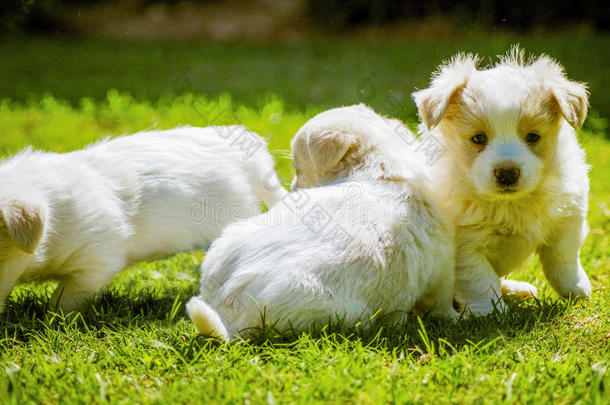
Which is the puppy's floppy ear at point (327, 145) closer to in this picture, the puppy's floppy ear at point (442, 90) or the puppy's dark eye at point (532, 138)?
the puppy's floppy ear at point (442, 90)

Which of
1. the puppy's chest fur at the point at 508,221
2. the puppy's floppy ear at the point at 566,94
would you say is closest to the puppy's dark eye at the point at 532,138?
the puppy's floppy ear at the point at 566,94

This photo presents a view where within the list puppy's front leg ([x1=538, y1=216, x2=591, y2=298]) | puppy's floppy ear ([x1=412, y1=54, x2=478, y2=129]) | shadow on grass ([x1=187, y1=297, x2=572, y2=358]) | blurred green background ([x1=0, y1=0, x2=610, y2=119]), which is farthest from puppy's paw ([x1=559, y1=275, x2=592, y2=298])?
blurred green background ([x1=0, y1=0, x2=610, y2=119])

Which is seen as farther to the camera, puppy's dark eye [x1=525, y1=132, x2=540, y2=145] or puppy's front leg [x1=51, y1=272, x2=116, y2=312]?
puppy's front leg [x1=51, y1=272, x2=116, y2=312]

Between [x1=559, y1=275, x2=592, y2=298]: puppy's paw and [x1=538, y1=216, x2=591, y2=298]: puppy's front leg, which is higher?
[x1=538, y1=216, x2=591, y2=298]: puppy's front leg

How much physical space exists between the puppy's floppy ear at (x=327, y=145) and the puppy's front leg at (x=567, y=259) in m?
1.22

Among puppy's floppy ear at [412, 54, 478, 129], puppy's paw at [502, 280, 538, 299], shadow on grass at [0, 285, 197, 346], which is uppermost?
puppy's floppy ear at [412, 54, 478, 129]

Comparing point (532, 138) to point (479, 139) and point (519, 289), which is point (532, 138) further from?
point (519, 289)

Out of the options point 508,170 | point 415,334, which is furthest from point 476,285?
point 508,170

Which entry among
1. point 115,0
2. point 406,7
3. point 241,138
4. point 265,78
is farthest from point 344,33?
point 241,138

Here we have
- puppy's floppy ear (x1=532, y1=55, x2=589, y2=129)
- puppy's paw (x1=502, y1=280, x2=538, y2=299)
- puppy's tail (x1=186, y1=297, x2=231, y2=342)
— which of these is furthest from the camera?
puppy's paw (x1=502, y1=280, x2=538, y2=299)

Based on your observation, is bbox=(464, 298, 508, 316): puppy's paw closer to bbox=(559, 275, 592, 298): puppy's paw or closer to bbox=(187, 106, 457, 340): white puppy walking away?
bbox=(187, 106, 457, 340): white puppy walking away

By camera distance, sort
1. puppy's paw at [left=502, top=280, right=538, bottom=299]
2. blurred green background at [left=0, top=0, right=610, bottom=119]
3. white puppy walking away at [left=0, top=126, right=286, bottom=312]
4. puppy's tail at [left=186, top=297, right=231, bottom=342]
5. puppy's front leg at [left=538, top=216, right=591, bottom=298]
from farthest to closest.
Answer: blurred green background at [left=0, top=0, right=610, bottom=119] < puppy's paw at [left=502, top=280, right=538, bottom=299] < puppy's front leg at [left=538, top=216, right=591, bottom=298] < white puppy walking away at [left=0, top=126, right=286, bottom=312] < puppy's tail at [left=186, top=297, right=231, bottom=342]

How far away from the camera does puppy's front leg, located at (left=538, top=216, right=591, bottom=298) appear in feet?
11.6

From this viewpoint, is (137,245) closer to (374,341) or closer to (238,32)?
(374,341)
